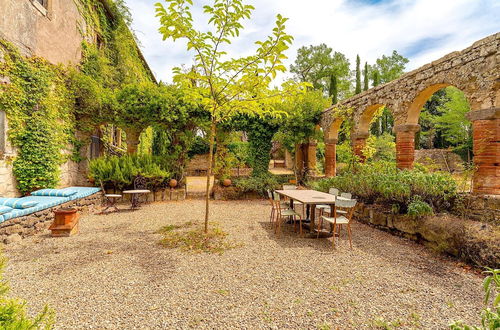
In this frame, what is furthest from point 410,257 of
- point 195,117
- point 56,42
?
point 56,42

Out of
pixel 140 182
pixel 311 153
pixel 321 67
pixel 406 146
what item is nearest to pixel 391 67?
pixel 321 67

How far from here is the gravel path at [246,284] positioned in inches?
90.9

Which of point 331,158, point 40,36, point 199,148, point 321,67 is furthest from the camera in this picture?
point 321,67

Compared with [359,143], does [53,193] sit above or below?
below

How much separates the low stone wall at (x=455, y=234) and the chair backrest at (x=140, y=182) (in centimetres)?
691

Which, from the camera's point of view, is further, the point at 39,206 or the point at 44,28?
the point at 44,28

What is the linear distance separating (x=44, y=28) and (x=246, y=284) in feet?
28.3

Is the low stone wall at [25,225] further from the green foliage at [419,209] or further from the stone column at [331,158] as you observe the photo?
the stone column at [331,158]

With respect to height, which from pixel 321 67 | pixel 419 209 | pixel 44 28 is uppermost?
pixel 321 67

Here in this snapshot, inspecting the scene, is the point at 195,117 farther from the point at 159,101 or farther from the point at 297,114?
the point at 297,114

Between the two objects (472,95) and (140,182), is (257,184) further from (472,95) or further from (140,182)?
(472,95)

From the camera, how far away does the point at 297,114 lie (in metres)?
9.93

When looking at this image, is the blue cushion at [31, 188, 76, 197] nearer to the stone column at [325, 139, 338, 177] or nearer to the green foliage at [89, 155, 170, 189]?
the green foliage at [89, 155, 170, 189]

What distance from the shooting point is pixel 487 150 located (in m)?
4.47
